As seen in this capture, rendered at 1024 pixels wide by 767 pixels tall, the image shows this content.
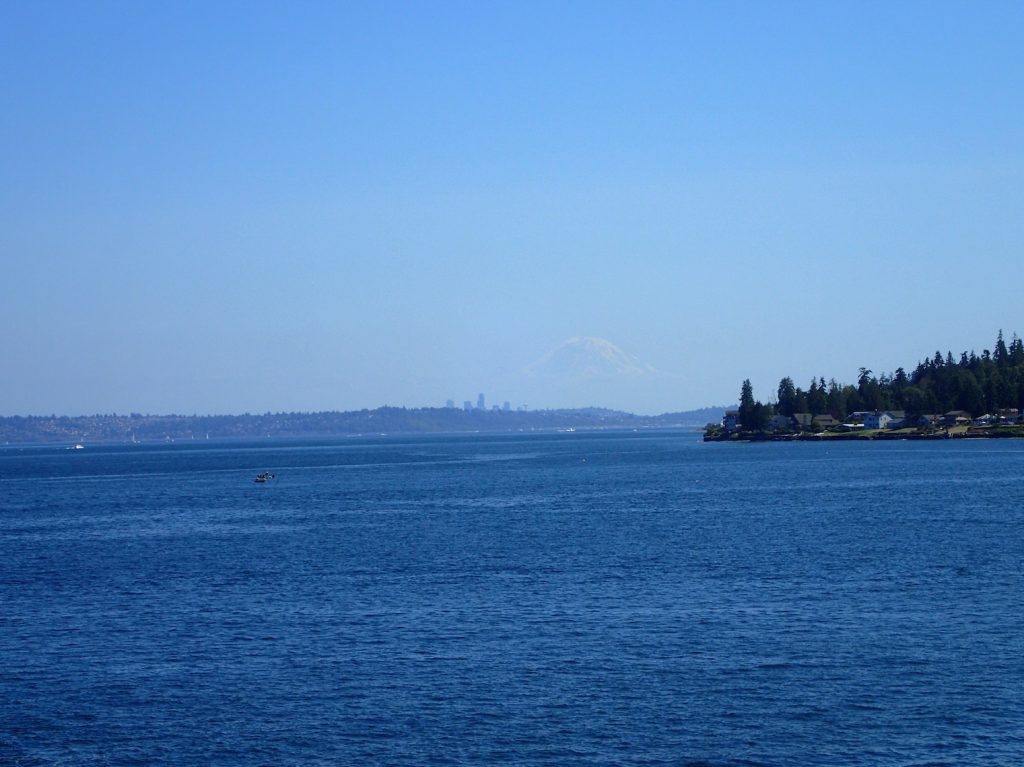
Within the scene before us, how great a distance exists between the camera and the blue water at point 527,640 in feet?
88.5

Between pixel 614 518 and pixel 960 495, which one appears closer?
pixel 614 518

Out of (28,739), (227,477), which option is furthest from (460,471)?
(28,739)

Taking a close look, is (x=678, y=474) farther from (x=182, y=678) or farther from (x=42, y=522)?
(x=182, y=678)

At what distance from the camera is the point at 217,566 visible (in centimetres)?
5703

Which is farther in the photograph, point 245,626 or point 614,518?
point 614,518

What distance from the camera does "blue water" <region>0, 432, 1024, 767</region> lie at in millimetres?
26984

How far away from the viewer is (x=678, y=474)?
134500 mm

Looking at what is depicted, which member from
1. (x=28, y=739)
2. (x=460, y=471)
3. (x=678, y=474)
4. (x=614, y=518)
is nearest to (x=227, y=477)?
(x=460, y=471)

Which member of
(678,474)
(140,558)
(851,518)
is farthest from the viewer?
(678,474)

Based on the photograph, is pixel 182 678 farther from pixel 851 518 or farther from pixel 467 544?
pixel 851 518

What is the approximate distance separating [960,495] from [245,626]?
64018mm

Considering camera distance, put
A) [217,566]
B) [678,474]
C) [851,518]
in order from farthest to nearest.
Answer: [678,474] < [851,518] < [217,566]

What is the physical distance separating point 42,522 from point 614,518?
144ft

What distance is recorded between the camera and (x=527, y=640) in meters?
36.6
